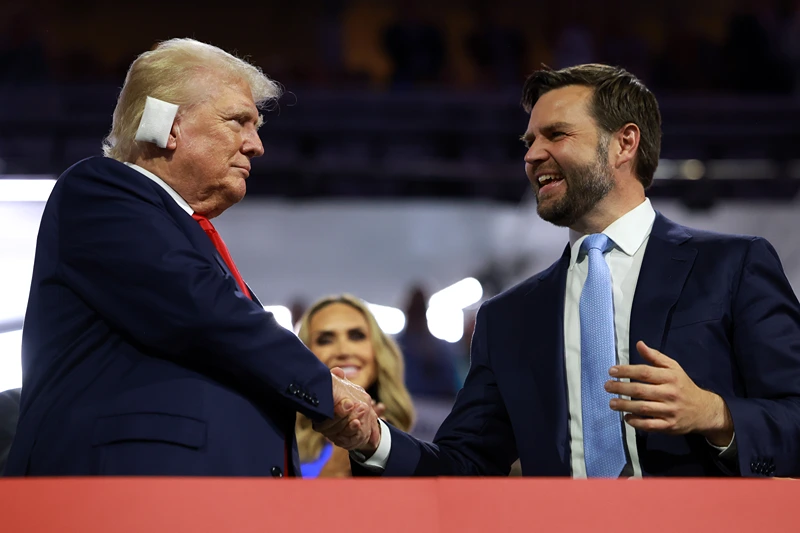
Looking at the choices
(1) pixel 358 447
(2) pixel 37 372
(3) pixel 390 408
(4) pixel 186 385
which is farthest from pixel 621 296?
(3) pixel 390 408

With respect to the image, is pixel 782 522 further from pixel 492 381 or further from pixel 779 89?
pixel 779 89

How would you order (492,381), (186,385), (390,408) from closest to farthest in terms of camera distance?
(186,385) → (492,381) → (390,408)

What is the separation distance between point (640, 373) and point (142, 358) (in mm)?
761

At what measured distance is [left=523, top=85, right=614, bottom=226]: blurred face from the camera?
192 cm

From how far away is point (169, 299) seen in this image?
142cm

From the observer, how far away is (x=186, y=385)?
55.9 inches

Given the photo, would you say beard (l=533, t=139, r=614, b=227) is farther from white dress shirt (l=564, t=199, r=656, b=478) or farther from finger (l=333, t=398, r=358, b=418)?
finger (l=333, t=398, r=358, b=418)

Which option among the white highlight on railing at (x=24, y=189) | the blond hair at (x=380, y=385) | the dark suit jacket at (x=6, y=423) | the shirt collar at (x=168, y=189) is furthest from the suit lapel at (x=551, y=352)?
the white highlight on railing at (x=24, y=189)

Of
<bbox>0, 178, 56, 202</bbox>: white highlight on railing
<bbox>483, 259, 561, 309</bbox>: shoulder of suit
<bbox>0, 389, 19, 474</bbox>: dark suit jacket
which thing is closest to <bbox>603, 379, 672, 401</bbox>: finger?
<bbox>483, 259, 561, 309</bbox>: shoulder of suit

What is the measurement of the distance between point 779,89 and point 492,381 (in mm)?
4775

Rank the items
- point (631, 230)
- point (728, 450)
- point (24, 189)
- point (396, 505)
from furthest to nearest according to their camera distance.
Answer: point (24, 189) < point (631, 230) < point (728, 450) < point (396, 505)

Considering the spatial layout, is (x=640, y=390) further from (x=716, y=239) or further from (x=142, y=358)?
(x=142, y=358)

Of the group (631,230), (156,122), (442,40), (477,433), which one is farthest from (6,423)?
(442,40)

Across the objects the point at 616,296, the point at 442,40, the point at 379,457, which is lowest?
the point at 379,457
